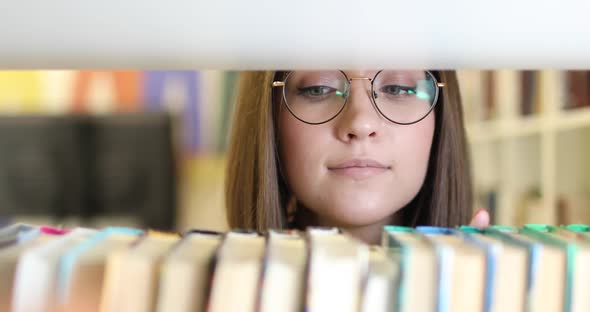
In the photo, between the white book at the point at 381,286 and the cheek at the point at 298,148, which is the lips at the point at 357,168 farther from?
the white book at the point at 381,286

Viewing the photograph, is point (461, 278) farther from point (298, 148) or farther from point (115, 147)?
point (115, 147)

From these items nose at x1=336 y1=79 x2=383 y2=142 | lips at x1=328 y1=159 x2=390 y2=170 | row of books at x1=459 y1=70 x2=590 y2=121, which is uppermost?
row of books at x1=459 y1=70 x2=590 y2=121

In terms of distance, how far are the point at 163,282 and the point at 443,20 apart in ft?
0.53

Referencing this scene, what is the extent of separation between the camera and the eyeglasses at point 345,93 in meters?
0.37

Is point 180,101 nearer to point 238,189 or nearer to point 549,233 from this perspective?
point 238,189

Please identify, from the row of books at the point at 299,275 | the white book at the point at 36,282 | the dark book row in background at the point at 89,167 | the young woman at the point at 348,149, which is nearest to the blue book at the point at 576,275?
the row of books at the point at 299,275

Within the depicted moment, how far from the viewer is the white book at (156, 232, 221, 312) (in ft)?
0.67

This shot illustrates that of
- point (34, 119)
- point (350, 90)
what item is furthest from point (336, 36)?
point (34, 119)

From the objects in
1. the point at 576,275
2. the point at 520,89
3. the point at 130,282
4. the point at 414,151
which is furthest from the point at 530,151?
the point at 130,282

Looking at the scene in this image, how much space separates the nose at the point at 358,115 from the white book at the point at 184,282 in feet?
0.59

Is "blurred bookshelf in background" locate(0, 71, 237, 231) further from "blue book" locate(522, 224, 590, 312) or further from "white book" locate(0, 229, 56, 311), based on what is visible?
"blue book" locate(522, 224, 590, 312)

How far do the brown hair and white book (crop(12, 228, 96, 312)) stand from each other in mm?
208

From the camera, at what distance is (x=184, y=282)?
207mm

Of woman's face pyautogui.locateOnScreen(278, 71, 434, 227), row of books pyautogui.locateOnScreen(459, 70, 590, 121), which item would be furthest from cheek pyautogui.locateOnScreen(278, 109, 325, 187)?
row of books pyautogui.locateOnScreen(459, 70, 590, 121)
